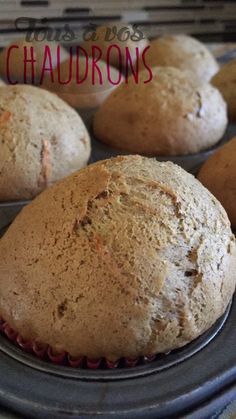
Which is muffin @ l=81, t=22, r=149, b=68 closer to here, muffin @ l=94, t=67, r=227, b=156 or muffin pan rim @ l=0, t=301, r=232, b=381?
muffin @ l=94, t=67, r=227, b=156

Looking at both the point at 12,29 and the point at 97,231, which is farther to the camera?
the point at 12,29

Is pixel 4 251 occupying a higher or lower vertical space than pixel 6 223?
higher

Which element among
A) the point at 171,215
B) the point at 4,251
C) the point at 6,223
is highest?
the point at 171,215

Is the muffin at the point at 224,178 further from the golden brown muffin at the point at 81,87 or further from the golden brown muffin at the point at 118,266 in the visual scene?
the golden brown muffin at the point at 81,87

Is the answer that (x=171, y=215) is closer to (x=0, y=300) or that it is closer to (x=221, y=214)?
(x=221, y=214)

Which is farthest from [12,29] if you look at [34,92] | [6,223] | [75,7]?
[6,223]

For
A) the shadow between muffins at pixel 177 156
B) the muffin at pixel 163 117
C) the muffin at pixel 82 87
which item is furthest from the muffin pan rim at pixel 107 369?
the muffin at pixel 82 87
